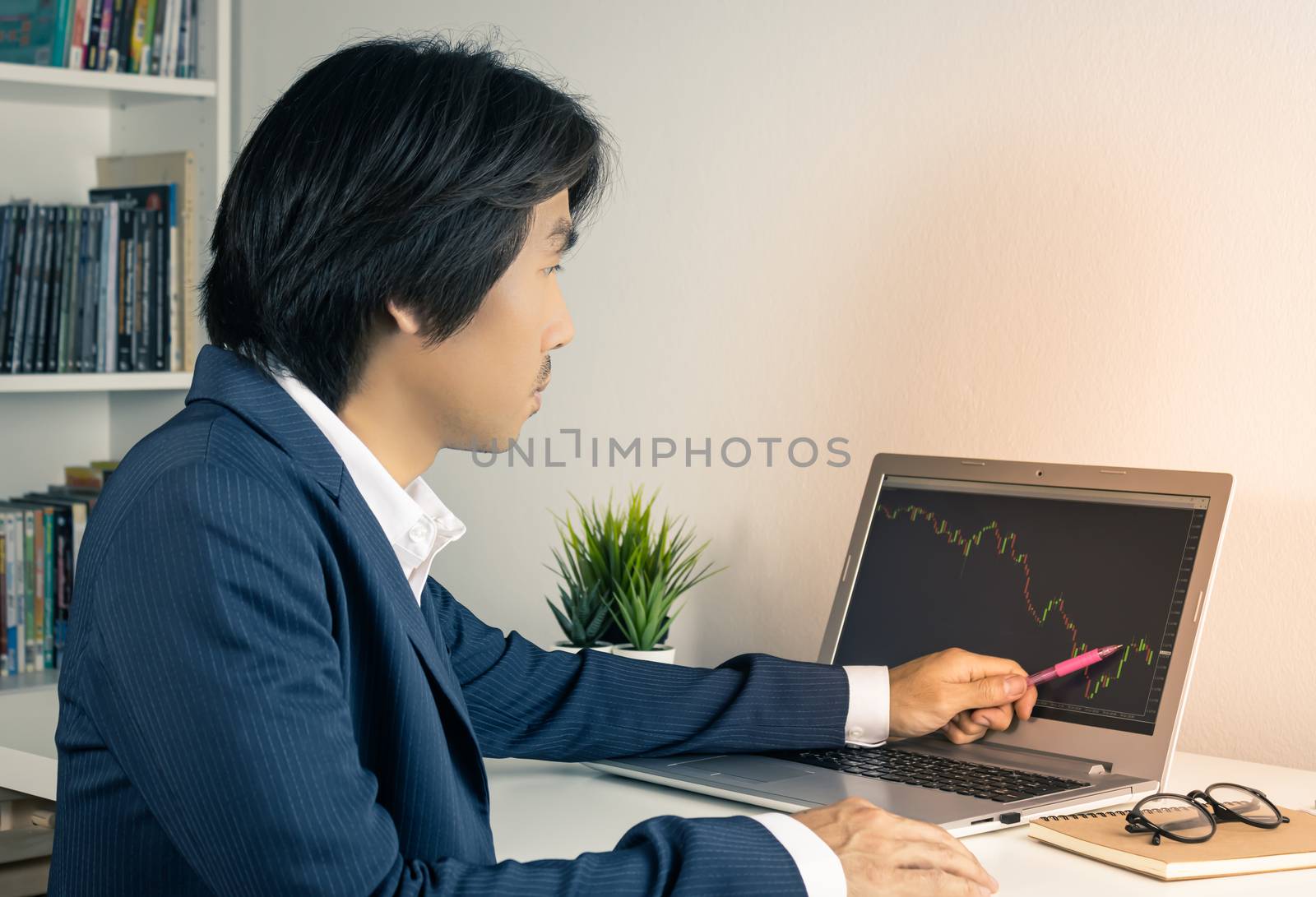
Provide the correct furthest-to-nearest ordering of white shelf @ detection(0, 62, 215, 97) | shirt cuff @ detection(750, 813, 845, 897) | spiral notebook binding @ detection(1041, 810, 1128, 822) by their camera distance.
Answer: white shelf @ detection(0, 62, 215, 97) < spiral notebook binding @ detection(1041, 810, 1128, 822) < shirt cuff @ detection(750, 813, 845, 897)

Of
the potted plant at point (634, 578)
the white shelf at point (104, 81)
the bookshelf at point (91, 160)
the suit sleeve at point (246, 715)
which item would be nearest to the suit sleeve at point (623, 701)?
the potted plant at point (634, 578)

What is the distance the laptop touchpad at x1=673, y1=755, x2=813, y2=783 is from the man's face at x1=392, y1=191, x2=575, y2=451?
0.36m

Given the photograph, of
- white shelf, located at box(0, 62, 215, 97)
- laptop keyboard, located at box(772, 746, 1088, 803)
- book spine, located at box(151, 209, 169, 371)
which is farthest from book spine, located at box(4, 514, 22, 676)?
laptop keyboard, located at box(772, 746, 1088, 803)

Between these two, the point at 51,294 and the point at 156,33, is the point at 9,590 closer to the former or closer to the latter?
the point at 51,294

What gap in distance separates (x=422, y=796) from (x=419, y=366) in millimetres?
303

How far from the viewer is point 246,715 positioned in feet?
2.26

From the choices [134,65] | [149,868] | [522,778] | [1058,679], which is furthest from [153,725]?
[134,65]

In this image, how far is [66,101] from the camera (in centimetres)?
226

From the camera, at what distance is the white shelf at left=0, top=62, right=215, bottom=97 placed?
1970mm

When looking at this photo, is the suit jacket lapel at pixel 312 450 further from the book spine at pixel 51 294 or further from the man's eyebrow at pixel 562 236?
the book spine at pixel 51 294

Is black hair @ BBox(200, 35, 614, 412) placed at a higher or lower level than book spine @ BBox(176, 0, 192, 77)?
lower

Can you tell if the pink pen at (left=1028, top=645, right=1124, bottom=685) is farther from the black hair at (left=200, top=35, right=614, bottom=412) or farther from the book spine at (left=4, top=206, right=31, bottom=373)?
the book spine at (left=4, top=206, right=31, bottom=373)

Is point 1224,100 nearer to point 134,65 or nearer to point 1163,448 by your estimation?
point 1163,448

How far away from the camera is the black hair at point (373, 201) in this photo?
896 millimetres
